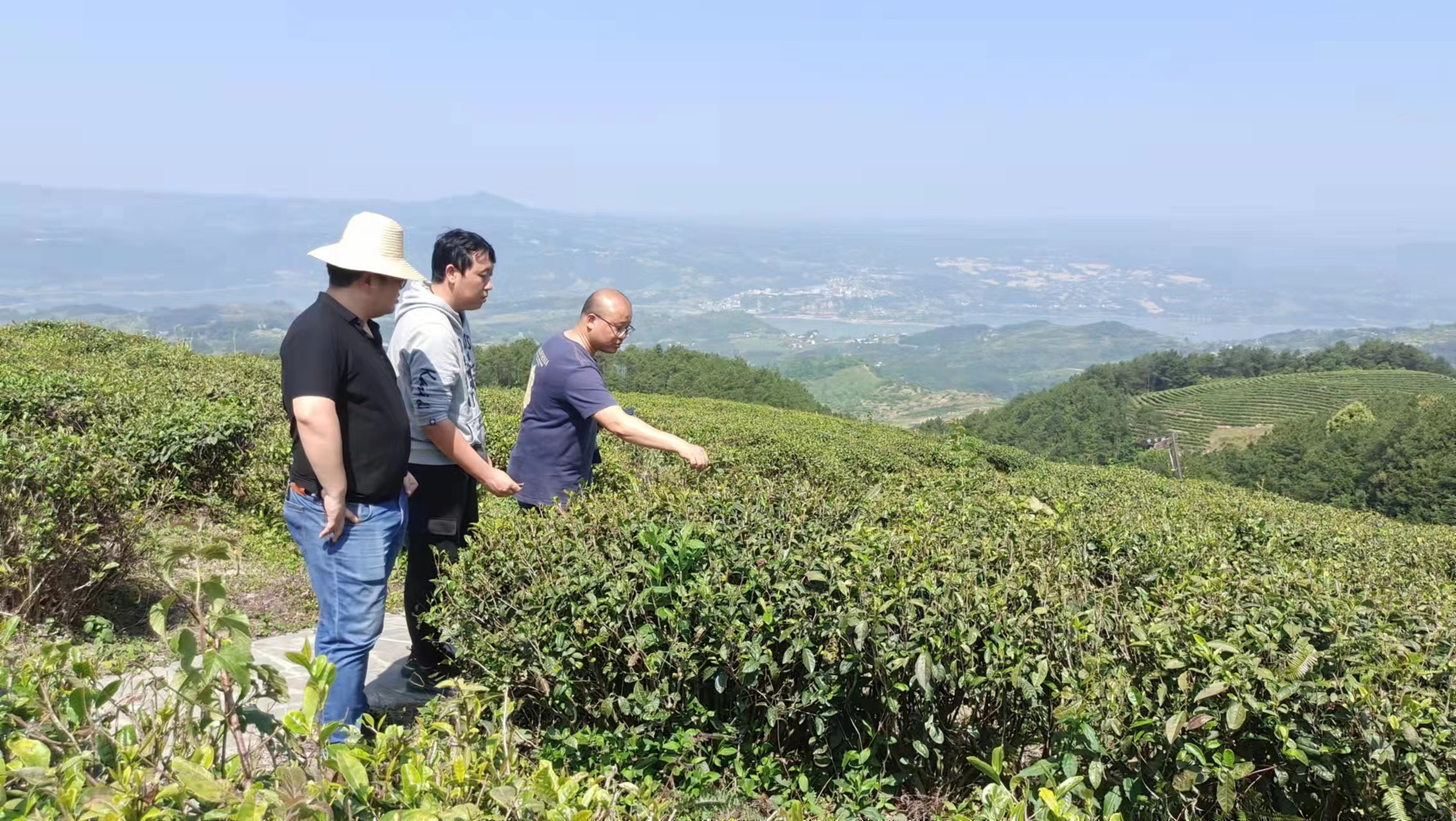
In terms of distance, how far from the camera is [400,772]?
1561 mm

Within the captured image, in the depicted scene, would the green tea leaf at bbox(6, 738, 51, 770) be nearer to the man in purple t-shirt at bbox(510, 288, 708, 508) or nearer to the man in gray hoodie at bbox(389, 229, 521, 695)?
the man in gray hoodie at bbox(389, 229, 521, 695)

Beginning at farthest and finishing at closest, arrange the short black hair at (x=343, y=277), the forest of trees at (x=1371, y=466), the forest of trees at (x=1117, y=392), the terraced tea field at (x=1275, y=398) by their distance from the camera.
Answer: the terraced tea field at (x=1275, y=398) < the forest of trees at (x=1117, y=392) < the forest of trees at (x=1371, y=466) < the short black hair at (x=343, y=277)

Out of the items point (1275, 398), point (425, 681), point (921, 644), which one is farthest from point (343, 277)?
point (1275, 398)

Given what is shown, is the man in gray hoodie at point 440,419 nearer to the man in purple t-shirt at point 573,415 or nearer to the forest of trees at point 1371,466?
the man in purple t-shirt at point 573,415

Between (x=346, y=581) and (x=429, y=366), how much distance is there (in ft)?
2.93

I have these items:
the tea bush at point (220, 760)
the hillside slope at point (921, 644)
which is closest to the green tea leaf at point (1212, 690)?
the hillside slope at point (921, 644)

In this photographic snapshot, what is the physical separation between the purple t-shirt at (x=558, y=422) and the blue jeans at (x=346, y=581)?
0.85 m

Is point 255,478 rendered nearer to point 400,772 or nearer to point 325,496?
point 325,496

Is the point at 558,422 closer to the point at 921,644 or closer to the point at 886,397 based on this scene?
the point at 921,644

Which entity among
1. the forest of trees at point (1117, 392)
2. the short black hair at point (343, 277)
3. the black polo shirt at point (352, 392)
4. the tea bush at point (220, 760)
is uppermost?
the short black hair at point (343, 277)

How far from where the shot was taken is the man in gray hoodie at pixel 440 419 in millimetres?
3371

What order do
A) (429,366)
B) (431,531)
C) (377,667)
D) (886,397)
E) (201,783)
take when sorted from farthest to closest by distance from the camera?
(886,397) → (377,667) → (431,531) → (429,366) → (201,783)

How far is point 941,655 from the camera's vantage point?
8.48 feet

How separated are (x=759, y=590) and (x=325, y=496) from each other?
151cm
